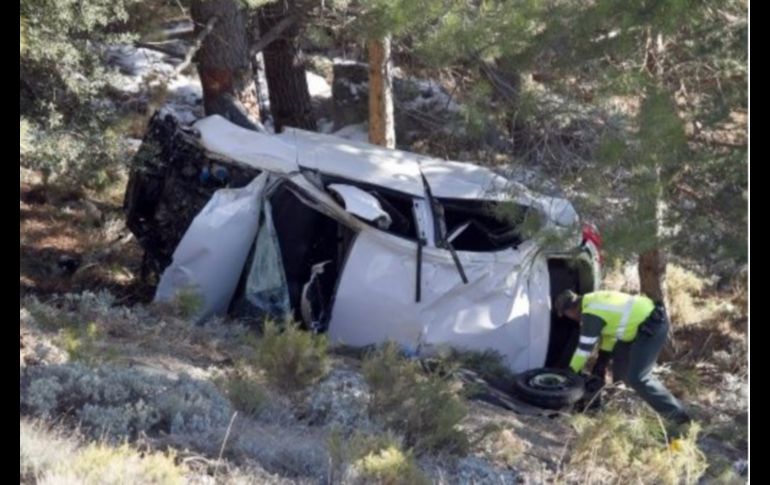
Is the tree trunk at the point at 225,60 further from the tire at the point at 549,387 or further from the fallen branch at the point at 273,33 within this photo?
the tire at the point at 549,387

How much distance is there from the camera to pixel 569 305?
1005 cm

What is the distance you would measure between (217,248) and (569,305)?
3.11 meters

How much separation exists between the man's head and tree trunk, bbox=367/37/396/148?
4.51 m

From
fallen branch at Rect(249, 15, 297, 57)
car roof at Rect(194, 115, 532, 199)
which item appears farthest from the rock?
fallen branch at Rect(249, 15, 297, 57)

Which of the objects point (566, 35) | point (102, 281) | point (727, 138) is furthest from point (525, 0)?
point (102, 281)

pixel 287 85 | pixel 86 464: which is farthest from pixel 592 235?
pixel 287 85

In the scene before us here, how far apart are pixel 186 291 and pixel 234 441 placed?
433cm

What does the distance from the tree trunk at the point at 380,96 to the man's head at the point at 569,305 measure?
14.8 ft

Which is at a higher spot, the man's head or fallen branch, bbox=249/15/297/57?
A: fallen branch, bbox=249/15/297/57

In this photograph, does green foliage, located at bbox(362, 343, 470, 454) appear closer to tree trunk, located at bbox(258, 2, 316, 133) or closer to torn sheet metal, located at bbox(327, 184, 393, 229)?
torn sheet metal, located at bbox(327, 184, 393, 229)

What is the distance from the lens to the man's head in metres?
10.0

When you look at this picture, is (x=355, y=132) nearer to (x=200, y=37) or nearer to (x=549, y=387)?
(x=200, y=37)

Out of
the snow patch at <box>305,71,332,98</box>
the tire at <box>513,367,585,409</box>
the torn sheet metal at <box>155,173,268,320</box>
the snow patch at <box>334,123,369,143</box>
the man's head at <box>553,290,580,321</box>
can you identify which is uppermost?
the snow patch at <box>305,71,332,98</box>

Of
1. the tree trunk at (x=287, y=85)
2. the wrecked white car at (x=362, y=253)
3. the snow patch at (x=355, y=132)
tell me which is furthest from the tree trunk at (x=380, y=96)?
the snow patch at (x=355, y=132)
